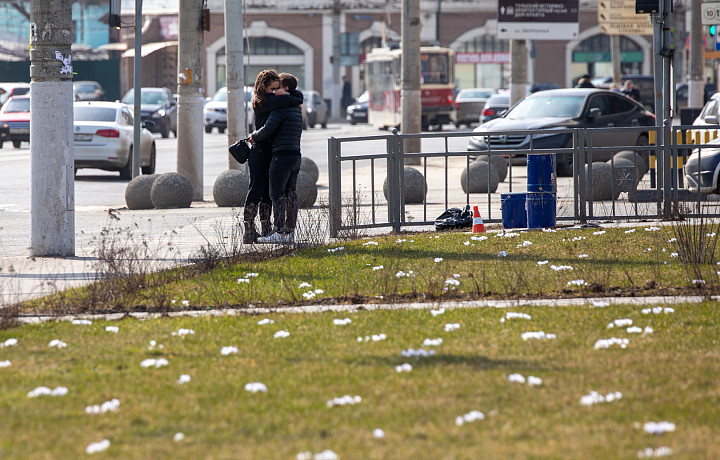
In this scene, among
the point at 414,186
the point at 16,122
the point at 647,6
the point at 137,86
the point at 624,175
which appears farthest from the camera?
the point at 16,122

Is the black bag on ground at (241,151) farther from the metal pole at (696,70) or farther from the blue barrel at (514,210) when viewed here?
the metal pole at (696,70)

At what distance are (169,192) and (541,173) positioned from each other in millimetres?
5847

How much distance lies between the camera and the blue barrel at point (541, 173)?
1197 centimetres

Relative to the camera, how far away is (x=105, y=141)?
21922 millimetres

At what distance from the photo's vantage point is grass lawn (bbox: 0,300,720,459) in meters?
4.33

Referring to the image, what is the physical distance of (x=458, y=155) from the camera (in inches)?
499

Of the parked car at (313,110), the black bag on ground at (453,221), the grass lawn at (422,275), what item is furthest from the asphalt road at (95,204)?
the parked car at (313,110)

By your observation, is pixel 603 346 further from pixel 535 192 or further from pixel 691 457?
pixel 535 192

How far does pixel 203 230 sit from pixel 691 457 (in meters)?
9.10

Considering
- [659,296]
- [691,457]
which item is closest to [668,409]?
[691,457]

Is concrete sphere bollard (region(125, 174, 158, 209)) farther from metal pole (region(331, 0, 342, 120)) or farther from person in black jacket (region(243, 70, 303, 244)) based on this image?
metal pole (region(331, 0, 342, 120))

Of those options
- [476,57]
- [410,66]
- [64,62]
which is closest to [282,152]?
[64,62]

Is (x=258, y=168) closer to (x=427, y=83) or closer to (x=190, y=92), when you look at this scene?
(x=190, y=92)

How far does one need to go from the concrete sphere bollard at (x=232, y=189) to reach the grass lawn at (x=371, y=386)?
8.75m
